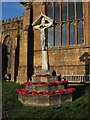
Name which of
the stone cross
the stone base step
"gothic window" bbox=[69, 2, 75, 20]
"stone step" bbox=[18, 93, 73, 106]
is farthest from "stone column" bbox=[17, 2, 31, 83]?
"stone step" bbox=[18, 93, 73, 106]

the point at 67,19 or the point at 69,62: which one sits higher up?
the point at 67,19

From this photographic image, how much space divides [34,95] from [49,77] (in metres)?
2.28

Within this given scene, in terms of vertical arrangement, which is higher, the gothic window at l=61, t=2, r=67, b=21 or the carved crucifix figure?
the gothic window at l=61, t=2, r=67, b=21

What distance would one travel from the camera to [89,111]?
7.42 meters

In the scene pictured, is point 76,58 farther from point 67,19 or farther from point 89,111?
point 89,111

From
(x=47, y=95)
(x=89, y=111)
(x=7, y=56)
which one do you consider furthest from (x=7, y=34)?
(x=89, y=111)

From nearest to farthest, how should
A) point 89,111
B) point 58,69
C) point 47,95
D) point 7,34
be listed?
point 89,111 < point 47,95 < point 58,69 < point 7,34

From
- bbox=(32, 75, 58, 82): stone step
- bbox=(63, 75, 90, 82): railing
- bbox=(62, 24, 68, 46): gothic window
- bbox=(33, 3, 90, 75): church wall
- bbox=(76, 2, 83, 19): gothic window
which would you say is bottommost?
bbox=(63, 75, 90, 82): railing

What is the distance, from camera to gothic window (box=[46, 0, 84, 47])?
1964 centimetres

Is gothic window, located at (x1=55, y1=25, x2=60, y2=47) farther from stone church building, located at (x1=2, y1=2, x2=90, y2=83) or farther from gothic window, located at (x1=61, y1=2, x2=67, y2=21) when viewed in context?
gothic window, located at (x1=61, y1=2, x2=67, y2=21)

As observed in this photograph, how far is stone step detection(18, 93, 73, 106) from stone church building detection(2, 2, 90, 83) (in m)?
8.64

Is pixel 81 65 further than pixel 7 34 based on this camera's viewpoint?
No

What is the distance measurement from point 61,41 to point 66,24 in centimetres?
240

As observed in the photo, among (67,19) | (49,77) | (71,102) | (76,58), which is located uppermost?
(67,19)
